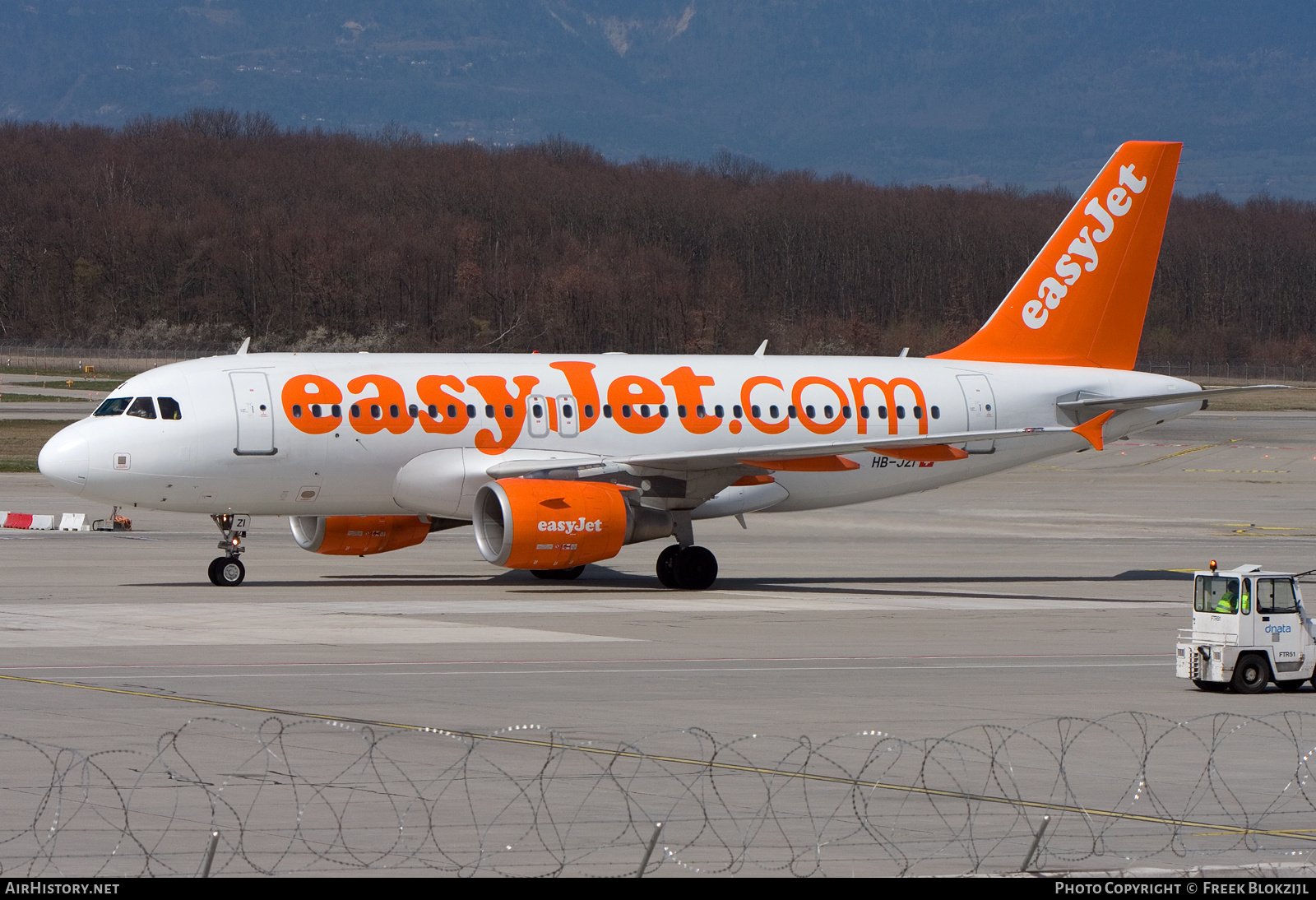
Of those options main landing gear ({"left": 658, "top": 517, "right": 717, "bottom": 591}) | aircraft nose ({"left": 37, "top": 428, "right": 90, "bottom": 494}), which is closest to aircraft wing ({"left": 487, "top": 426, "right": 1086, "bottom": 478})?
main landing gear ({"left": 658, "top": 517, "right": 717, "bottom": 591})

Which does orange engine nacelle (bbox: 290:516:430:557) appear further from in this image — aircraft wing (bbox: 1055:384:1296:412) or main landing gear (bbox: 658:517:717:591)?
aircraft wing (bbox: 1055:384:1296:412)

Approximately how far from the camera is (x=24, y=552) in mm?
41188

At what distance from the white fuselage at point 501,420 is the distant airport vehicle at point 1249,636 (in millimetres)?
15609

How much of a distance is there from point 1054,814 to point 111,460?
76.8ft

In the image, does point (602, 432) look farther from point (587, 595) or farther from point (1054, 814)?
point (1054, 814)

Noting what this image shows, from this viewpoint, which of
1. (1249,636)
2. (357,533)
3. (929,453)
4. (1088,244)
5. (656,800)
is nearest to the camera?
(656,800)

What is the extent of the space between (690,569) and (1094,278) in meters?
12.6

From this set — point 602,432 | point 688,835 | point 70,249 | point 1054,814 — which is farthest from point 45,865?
point 70,249

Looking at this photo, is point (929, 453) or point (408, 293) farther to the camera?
point (408, 293)

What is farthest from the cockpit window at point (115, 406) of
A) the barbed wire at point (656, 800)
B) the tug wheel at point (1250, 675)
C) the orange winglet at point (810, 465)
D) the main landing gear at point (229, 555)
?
the tug wheel at point (1250, 675)

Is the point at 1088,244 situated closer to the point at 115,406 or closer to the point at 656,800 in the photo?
the point at 115,406

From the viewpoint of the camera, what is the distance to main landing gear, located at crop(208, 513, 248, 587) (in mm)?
34625

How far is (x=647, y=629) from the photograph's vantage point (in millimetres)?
28969

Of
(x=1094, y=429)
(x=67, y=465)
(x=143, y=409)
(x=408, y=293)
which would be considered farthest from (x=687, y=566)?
(x=408, y=293)
